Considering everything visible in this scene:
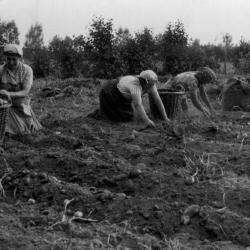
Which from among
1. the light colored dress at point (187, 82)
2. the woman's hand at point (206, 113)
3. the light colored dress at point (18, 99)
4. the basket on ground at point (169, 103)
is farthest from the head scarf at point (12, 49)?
the woman's hand at point (206, 113)

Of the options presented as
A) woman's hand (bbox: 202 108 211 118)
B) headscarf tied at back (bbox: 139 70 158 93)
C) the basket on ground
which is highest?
headscarf tied at back (bbox: 139 70 158 93)

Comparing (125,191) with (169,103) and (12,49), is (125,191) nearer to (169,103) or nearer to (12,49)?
(12,49)

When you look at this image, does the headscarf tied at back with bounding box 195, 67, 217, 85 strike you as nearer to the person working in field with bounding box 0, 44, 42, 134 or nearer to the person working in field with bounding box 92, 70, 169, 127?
the person working in field with bounding box 92, 70, 169, 127

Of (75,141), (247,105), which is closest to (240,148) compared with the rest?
(75,141)

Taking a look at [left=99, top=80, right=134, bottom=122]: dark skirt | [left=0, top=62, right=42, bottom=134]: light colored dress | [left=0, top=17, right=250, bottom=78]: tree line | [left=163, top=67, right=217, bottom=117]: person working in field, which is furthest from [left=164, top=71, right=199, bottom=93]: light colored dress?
[left=0, top=17, right=250, bottom=78]: tree line

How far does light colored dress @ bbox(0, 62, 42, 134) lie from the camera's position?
5.65 m

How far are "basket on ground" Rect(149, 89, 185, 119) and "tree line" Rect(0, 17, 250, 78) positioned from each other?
7.57 m

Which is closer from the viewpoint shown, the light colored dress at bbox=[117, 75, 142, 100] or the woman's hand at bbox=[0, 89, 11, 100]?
the woman's hand at bbox=[0, 89, 11, 100]

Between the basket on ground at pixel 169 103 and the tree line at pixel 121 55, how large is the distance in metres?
7.57

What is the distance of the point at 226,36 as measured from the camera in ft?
66.7

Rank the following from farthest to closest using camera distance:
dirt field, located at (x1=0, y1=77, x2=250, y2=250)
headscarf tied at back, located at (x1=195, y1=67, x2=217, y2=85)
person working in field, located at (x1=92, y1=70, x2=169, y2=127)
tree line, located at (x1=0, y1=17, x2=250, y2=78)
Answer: tree line, located at (x1=0, y1=17, x2=250, y2=78) < headscarf tied at back, located at (x1=195, y1=67, x2=217, y2=85) < person working in field, located at (x1=92, y1=70, x2=169, y2=127) < dirt field, located at (x1=0, y1=77, x2=250, y2=250)

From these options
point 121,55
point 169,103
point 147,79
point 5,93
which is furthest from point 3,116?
point 121,55

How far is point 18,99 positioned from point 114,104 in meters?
1.60

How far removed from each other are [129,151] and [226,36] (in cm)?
1615
